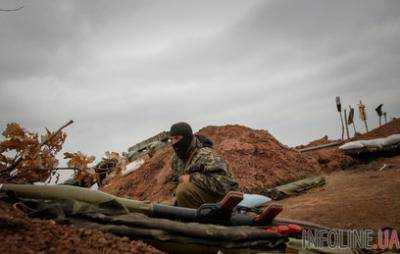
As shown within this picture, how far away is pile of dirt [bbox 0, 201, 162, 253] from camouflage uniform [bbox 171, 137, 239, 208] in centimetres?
135

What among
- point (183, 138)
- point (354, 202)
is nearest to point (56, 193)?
point (183, 138)

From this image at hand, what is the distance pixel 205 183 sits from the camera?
4.07m

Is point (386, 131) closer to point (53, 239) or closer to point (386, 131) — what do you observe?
point (386, 131)

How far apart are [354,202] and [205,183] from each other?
3.79m

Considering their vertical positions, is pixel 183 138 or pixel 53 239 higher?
pixel 183 138

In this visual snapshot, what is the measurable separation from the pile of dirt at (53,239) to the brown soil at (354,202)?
3815 millimetres

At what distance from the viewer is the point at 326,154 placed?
13.0m

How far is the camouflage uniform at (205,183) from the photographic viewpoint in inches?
159

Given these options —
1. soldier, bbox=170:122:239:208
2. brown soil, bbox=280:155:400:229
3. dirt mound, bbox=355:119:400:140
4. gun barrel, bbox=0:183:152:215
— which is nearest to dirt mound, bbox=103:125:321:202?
brown soil, bbox=280:155:400:229

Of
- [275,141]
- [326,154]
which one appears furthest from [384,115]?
[275,141]

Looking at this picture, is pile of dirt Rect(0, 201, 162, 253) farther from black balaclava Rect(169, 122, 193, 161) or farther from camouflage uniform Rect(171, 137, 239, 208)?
black balaclava Rect(169, 122, 193, 161)

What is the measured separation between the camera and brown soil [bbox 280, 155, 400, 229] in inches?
222

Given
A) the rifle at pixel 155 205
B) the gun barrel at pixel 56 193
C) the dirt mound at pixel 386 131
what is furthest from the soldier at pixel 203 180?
the dirt mound at pixel 386 131

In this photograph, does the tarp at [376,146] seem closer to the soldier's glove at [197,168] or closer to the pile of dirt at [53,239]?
the soldier's glove at [197,168]
